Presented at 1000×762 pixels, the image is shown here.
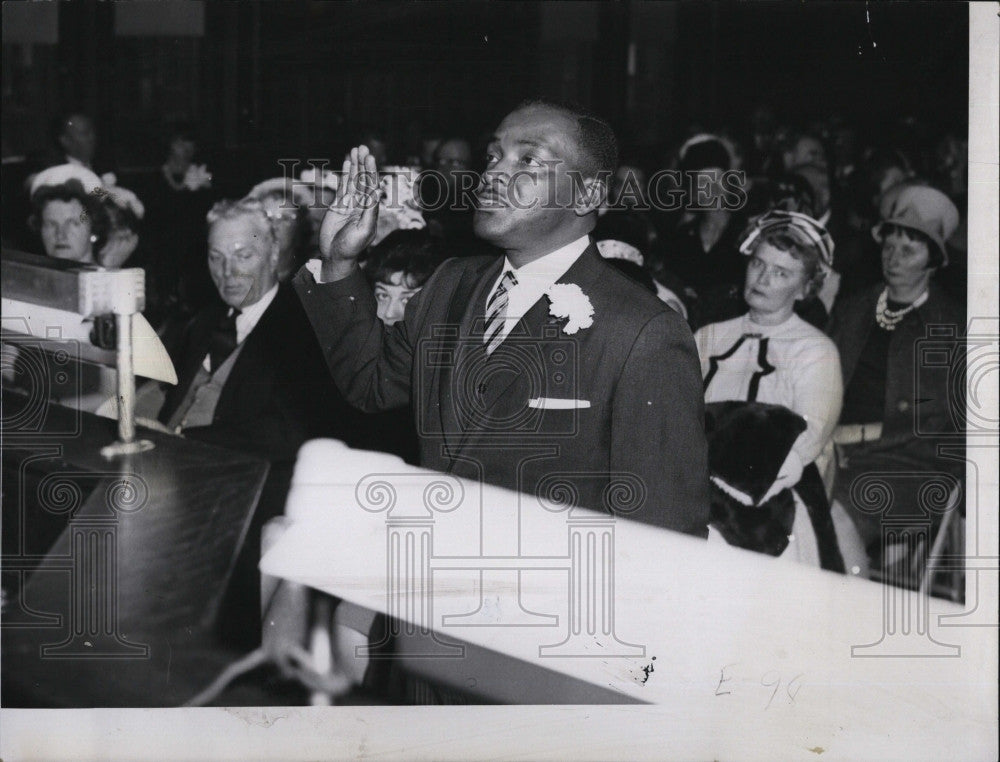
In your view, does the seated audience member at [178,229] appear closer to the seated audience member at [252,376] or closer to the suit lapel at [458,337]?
the seated audience member at [252,376]

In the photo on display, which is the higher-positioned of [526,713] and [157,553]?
[157,553]

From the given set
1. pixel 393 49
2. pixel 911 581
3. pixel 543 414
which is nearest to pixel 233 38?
pixel 393 49

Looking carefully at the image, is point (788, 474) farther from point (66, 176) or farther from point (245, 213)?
point (66, 176)

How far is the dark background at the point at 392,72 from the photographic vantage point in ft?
10.8

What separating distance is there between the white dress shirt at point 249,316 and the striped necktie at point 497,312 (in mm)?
594

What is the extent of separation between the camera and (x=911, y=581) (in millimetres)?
3434

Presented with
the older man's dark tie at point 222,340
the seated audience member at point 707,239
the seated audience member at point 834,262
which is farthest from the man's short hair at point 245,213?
the seated audience member at point 834,262

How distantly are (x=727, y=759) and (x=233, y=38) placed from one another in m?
2.41

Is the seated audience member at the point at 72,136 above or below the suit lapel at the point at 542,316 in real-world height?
above

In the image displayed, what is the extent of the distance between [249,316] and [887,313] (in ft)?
5.78

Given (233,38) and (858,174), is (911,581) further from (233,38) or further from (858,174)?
(233,38)

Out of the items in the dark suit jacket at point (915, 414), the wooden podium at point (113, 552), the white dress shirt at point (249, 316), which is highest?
the white dress shirt at point (249, 316)

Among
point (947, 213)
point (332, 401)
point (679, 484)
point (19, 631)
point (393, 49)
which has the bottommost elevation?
point (19, 631)

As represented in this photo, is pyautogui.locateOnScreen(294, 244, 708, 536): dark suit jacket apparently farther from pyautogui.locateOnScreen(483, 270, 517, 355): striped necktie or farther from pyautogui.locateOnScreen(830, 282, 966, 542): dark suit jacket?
pyautogui.locateOnScreen(830, 282, 966, 542): dark suit jacket
